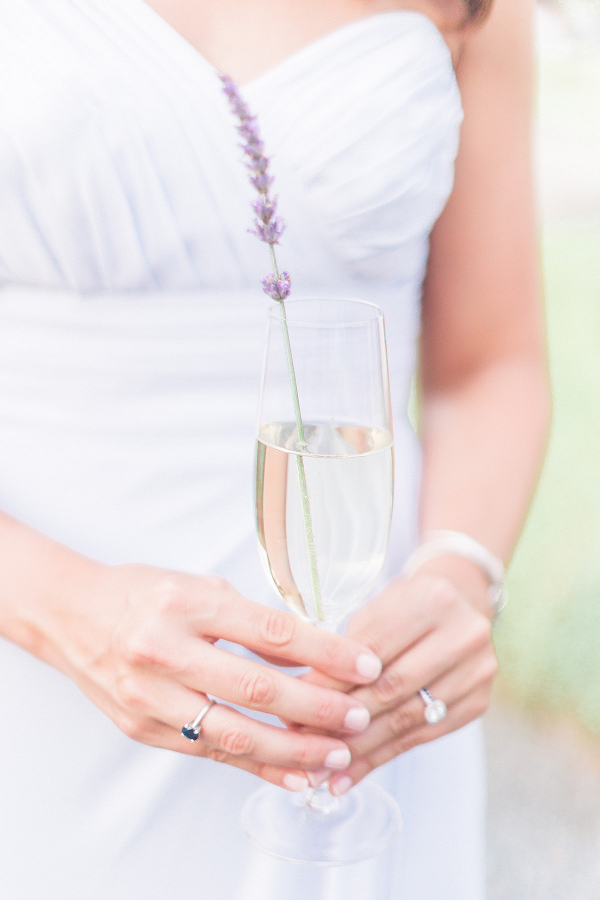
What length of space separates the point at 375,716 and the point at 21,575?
0.49 meters

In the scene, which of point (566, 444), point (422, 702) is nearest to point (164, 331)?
point (422, 702)

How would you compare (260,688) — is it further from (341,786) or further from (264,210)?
(264,210)

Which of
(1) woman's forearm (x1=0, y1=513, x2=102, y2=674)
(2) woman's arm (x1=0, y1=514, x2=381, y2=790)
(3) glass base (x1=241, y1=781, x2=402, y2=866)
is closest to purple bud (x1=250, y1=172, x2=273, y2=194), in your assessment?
(2) woman's arm (x1=0, y1=514, x2=381, y2=790)

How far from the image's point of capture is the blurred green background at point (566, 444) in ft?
13.2

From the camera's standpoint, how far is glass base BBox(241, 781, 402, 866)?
1.14 m

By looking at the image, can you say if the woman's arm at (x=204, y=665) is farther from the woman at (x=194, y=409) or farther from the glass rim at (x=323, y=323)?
the glass rim at (x=323, y=323)

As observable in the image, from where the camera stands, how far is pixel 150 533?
134cm

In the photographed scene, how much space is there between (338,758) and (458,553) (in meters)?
0.43

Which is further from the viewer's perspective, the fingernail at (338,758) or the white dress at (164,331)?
the white dress at (164,331)

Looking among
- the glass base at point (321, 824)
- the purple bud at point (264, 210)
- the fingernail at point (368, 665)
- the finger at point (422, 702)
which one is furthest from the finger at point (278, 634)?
the purple bud at point (264, 210)

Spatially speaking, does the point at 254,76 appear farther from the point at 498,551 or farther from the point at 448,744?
the point at 448,744

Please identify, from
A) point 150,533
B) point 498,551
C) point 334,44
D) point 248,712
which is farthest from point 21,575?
point 334,44

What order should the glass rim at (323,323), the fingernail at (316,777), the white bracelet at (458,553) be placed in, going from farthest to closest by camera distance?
the white bracelet at (458,553) → the fingernail at (316,777) → the glass rim at (323,323)

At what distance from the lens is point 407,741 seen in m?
1.14
